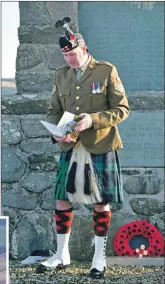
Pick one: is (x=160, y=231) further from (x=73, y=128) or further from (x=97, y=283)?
(x=73, y=128)

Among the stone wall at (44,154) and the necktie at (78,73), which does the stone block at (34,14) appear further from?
the necktie at (78,73)

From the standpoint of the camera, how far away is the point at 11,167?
6.70 meters

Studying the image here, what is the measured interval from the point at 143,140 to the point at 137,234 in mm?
754

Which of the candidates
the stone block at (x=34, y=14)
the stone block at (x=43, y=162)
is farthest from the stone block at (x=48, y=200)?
the stone block at (x=34, y=14)

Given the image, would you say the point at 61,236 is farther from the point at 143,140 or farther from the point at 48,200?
the point at 143,140

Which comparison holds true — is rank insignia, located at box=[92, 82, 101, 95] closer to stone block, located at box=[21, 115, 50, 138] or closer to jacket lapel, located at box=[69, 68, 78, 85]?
jacket lapel, located at box=[69, 68, 78, 85]

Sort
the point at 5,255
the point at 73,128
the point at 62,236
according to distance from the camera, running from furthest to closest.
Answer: the point at 62,236 < the point at 73,128 < the point at 5,255

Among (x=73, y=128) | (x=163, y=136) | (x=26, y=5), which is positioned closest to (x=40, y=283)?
(x=73, y=128)

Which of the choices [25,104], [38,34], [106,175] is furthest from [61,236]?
[38,34]

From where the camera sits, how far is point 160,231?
6715 mm

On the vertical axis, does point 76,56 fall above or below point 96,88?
above

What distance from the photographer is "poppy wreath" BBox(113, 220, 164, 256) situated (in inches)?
261

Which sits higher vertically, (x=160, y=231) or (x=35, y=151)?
(x=35, y=151)

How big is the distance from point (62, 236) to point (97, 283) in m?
0.46
